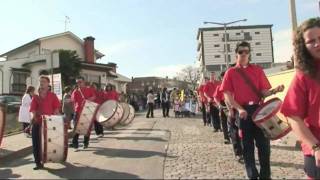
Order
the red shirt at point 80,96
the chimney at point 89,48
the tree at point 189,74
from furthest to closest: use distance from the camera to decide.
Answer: the tree at point 189,74 < the chimney at point 89,48 < the red shirt at point 80,96

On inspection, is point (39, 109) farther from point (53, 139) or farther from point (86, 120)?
point (86, 120)

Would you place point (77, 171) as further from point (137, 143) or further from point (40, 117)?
point (137, 143)

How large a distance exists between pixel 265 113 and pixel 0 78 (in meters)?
51.0

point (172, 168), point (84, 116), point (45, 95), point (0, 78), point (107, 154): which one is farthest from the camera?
point (0, 78)

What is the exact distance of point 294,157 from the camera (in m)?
10.7

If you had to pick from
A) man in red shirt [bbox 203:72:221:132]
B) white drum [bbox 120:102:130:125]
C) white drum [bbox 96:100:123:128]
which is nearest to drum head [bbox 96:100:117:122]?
white drum [bbox 96:100:123:128]

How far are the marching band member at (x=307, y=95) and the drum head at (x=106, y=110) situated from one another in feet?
41.3

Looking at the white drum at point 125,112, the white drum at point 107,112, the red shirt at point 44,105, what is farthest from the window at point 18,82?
the red shirt at point 44,105

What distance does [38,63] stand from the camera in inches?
2069

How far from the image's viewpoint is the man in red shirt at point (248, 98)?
7535 mm

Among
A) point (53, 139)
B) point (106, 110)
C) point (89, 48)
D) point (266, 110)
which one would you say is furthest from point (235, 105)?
point (89, 48)

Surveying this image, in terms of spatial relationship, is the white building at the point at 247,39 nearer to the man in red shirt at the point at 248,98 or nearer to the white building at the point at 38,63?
the white building at the point at 38,63

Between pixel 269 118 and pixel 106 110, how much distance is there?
9.93 meters

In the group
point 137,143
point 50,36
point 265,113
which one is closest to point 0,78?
point 50,36
